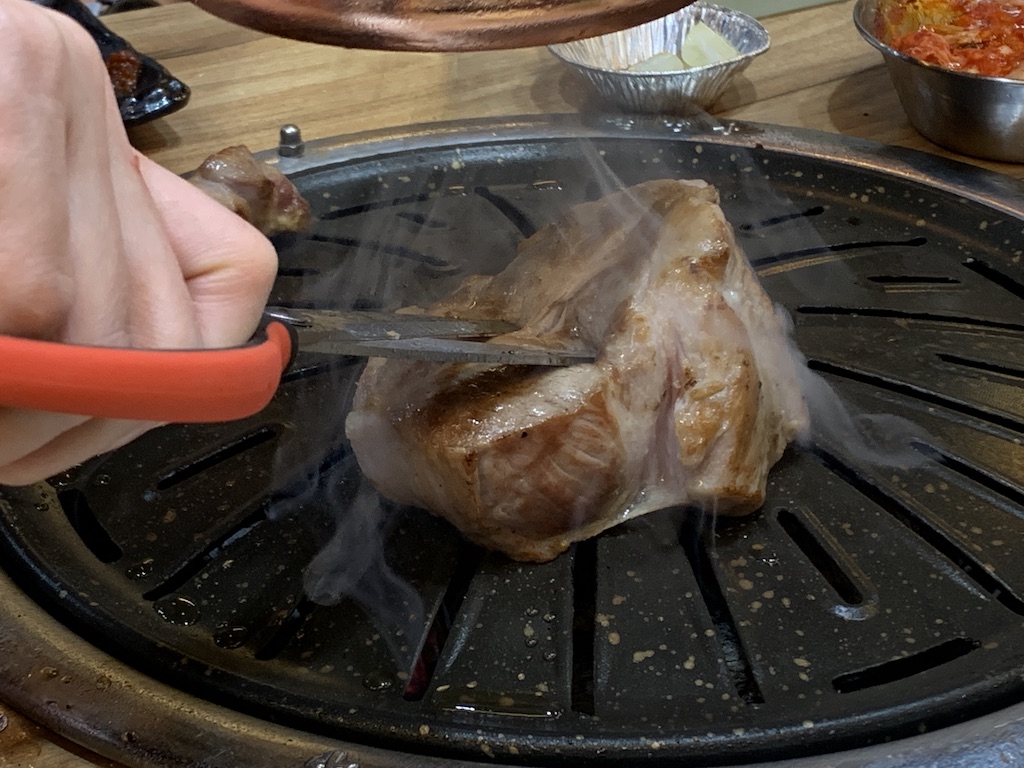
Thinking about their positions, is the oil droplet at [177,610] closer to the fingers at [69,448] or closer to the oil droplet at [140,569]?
the oil droplet at [140,569]

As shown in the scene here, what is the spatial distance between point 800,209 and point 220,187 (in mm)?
1101

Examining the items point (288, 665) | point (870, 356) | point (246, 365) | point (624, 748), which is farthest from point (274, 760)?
point (870, 356)

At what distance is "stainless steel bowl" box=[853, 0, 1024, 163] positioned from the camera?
1.84 meters

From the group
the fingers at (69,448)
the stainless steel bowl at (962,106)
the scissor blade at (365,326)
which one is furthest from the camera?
the stainless steel bowl at (962,106)

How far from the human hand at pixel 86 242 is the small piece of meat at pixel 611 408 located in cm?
44

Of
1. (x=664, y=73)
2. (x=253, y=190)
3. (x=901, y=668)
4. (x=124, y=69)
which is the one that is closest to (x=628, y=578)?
(x=901, y=668)

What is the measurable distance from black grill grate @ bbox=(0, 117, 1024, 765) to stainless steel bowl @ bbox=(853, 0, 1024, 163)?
37cm

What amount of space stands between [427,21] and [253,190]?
878 mm

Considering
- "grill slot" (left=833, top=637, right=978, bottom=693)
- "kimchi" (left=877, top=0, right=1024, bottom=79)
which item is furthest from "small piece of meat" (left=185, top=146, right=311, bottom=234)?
"kimchi" (left=877, top=0, right=1024, bottom=79)

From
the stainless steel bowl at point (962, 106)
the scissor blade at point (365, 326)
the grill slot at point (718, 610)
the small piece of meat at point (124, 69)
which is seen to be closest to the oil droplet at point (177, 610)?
the scissor blade at point (365, 326)

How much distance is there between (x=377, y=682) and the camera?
1007mm

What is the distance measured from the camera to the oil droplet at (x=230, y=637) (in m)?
1.05

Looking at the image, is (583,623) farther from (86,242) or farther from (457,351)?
(86,242)

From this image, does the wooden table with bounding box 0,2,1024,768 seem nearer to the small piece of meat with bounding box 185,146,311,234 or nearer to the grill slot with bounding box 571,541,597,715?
the small piece of meat with bounding box 185,146,311,234
